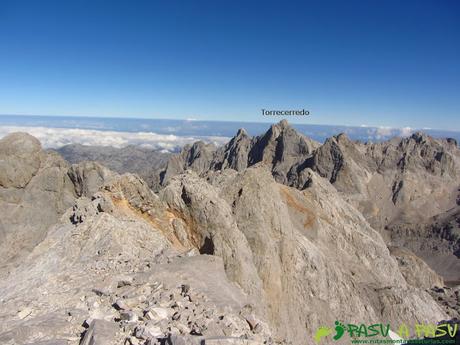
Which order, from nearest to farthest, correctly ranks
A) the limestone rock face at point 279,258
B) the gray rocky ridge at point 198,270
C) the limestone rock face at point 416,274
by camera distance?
the gray rocky ridge at point 198,270 → the limestone rock face at point 279,258 → the limestone rock face at point 416,274

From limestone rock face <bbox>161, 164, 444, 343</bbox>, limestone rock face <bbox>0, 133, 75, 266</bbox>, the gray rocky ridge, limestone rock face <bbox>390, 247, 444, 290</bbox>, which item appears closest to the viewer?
the gray rocky ridge

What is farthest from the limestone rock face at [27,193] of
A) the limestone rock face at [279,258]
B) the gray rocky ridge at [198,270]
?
the limestone rock face at [279,258]

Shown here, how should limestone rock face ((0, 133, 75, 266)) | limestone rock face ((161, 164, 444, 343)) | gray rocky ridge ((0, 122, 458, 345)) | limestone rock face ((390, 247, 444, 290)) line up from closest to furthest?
gray rocky ridge ((0, 122, 458, 345)) → limestone rock face ((161, 164, 444, 343)) → limestone rock face ((0, 133, 75, 266)) → limestone rock face ((390, 247, 444, 290))

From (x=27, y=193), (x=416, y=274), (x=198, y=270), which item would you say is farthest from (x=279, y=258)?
(x=416, y=274)

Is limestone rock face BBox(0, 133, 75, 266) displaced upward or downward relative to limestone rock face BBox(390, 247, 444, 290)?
upward

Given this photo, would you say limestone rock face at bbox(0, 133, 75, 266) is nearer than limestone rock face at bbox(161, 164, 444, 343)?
No

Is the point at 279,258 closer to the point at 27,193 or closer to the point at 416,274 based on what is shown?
the point at 27,193

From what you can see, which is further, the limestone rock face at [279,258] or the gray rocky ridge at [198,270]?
the limestone rock face at [279,258]

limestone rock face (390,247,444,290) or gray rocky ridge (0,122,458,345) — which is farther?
limestone rock face (390,247,444,290)

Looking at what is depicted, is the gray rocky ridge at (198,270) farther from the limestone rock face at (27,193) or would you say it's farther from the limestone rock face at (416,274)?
the limestone rock face at (416,274)

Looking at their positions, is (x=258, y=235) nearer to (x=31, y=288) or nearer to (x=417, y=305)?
(x=31, y=288)

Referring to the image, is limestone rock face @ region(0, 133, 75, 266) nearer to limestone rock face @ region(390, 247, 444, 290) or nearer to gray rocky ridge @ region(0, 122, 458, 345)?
gray rocky ridge @ region(0, 122, 458, 345)

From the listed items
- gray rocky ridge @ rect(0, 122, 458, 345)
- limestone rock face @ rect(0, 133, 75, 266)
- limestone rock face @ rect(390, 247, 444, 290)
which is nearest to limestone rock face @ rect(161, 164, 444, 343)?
gray rocky ridge @ rect(0, 122, 458, 345)

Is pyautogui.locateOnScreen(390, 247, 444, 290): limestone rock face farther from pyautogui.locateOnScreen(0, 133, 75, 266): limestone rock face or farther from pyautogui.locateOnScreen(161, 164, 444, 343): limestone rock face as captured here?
pyautogui.locateOnScreen(0, 133, 75, 266): limestone rock face
